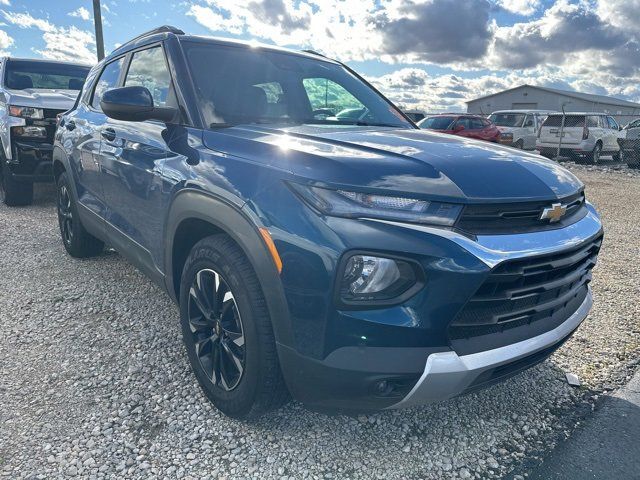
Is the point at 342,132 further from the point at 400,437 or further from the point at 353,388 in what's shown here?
the point at 400,437

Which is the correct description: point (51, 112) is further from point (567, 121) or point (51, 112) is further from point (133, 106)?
point (567, 121)

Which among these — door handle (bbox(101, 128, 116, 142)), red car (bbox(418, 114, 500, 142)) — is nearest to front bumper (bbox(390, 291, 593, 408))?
door handle (bbox(101, 128, 116, 142))

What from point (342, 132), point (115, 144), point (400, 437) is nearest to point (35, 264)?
point (115, 144)

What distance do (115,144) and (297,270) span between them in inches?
79.8

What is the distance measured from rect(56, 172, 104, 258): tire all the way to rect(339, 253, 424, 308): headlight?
10.8ft

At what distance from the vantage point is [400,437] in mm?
2279

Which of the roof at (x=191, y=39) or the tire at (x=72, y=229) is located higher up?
the roof at (x=191, y=39)

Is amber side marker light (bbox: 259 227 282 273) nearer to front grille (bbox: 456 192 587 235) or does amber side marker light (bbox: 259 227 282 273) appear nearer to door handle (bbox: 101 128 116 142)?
front grille (bbox: 456 192 587 235)

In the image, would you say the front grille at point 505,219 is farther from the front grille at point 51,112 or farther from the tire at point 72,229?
the front grille at point 51,112

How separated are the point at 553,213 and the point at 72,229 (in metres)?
4.07

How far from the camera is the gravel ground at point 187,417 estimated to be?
81.7 inches

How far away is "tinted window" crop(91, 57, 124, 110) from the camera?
368 cm

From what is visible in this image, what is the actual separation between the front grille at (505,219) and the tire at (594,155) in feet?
49.3

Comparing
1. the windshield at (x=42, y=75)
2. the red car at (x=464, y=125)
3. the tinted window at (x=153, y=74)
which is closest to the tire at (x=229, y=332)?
the tinted window at (x=153, y=74)
